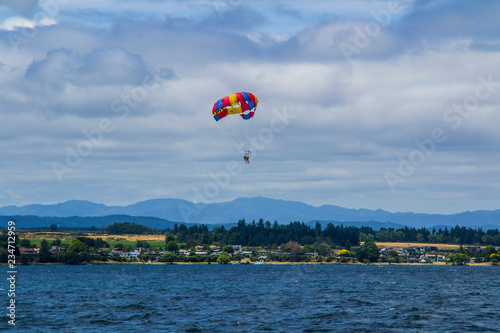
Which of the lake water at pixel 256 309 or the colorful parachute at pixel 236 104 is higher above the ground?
the colorful parachute at pixel 236 104

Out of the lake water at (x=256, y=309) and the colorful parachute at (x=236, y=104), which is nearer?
the lake water at (x=256, y=309)

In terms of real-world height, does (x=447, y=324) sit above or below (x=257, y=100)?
below

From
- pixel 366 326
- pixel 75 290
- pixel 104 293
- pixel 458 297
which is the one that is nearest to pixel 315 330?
pixel 366 326

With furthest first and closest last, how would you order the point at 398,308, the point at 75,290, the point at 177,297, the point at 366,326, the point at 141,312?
the point at 75,290 → the point at 177,297 → the point at 398,308 → the point at 141,312 → the point at 366,326

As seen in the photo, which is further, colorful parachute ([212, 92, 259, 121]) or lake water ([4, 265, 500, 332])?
colorful parachute ([212, 92, 259, 121])

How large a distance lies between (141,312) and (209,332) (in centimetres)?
1871

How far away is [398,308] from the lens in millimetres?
81125

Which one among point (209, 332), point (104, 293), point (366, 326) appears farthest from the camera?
point (104, 293)

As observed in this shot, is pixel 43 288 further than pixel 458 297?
Yes

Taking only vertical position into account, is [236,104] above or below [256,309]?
above

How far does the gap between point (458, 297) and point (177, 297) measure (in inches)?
1875

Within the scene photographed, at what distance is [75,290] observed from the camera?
11125 centimetres

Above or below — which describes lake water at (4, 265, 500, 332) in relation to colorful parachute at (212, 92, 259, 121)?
below

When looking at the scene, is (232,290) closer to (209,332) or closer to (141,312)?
(141,312)
